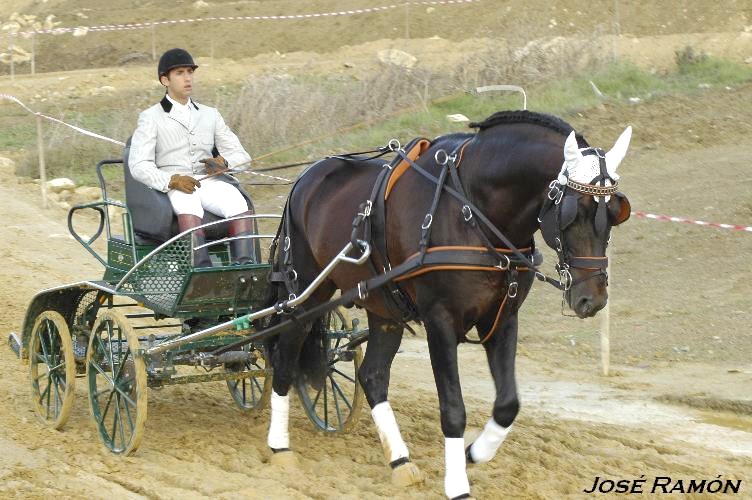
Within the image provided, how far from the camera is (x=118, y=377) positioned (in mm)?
7445

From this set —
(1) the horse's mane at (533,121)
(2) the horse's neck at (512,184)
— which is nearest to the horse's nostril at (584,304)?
(2) the horse's neck at (512,184)

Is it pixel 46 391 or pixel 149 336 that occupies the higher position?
pixel 149 336

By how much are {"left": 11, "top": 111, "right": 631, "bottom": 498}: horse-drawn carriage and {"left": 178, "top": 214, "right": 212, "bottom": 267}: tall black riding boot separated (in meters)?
0.12

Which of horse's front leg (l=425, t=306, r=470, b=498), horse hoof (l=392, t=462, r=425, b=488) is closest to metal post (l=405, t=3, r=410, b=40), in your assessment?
horse hoof (l=392, t=462, r=425, b=488)

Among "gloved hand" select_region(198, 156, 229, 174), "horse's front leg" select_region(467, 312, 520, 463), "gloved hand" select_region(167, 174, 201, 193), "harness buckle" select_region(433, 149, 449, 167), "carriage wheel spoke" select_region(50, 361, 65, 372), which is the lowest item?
"carriage wheel spoke" select_region(50, 361, 65, 372)

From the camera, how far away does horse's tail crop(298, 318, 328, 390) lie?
759cm

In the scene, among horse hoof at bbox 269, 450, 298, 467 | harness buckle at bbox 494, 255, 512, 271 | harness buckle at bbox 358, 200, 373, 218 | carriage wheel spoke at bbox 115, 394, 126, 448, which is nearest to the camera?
harness buckle at bbox 494, 255, 512, 271

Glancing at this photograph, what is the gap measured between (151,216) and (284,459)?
1814mm

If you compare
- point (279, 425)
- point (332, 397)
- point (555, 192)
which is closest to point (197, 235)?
point (279, 425)

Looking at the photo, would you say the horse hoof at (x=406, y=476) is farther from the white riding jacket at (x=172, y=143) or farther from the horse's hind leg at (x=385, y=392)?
the white riding jacket at (x=172, y=143)

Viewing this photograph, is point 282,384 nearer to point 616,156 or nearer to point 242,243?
point 242,243

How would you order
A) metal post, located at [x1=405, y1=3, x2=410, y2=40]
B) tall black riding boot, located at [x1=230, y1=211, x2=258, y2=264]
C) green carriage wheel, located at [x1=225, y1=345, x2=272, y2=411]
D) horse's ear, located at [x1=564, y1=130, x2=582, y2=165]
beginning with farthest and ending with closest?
metal post, located at [x1=405, y1=3, x2=410, y2=40] < green carriage wheel, located at [x1=225, y1=345, x2=272, y2=411] < tall black riding boot, located at [x1=230, y1=211, x2=258, y2=264] < horse's ear, located at [x1=564, y1=130, x2=582, y2=165]

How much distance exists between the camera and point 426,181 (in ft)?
20.7

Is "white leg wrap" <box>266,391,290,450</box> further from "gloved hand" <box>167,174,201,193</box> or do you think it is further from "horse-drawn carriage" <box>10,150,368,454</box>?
"gloved hand" <box>167,174,201,193</box>
